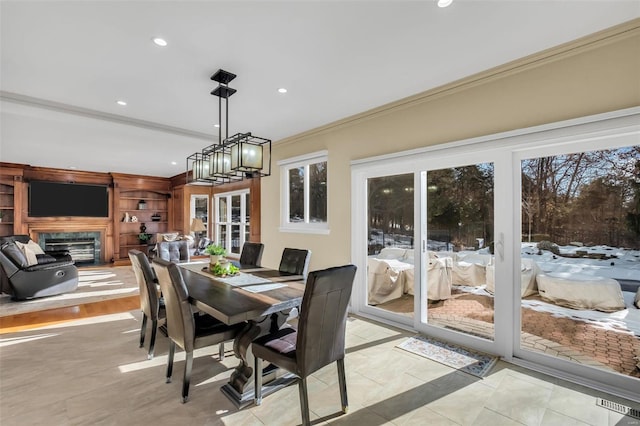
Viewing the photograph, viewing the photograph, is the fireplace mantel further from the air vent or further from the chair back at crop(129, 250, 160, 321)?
the air vent

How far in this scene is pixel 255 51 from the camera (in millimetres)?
2389

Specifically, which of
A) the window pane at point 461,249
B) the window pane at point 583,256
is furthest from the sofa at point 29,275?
the window pane at point 583,256

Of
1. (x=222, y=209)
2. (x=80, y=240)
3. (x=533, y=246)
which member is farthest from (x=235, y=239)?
(x=533, y=246)

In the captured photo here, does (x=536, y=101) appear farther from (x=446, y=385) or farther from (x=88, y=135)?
(x=88, y=135)

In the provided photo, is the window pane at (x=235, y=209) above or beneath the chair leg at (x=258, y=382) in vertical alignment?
above

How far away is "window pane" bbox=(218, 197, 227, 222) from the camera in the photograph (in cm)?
787

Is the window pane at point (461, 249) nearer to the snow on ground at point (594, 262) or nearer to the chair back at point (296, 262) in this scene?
the snow on ground at point (594, 262)

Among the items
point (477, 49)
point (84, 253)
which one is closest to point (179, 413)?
point (477, 49)

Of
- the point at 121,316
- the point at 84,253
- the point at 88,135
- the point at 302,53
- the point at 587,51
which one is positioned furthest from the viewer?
the point at 84,253

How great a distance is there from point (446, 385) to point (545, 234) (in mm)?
1595

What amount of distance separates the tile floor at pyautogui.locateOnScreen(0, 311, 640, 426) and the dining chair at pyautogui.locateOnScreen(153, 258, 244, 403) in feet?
0.88

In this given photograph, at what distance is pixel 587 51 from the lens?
2.28 m

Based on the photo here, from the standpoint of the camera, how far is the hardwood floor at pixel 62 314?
3.75 metres

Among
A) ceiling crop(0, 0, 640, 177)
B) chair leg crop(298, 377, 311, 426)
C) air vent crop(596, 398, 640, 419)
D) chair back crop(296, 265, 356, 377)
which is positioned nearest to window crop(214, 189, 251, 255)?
ceiling crop(0, 0, 640, 177)
